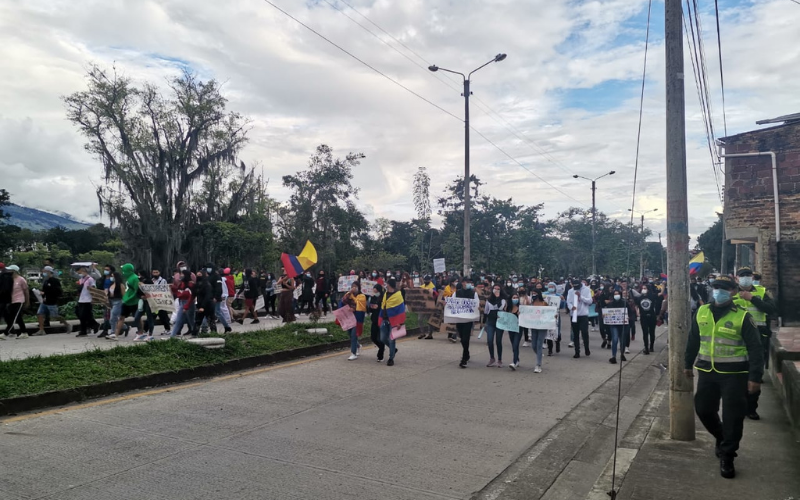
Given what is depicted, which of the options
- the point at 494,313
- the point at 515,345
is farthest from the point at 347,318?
the point at 515,345

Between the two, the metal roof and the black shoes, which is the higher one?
the metal roof

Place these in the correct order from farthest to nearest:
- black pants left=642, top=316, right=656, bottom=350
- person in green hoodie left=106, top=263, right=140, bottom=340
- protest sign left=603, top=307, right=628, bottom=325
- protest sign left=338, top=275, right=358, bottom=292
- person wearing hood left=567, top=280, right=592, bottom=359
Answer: protest sign left=338, top=275, right=358, bottom=292
black pants left=642, top=316, right=656, bottom=350
person wearing hood left=567, top=280, right=592, bottom=359
protest sign left=603, top=307, right=628, bottom=325
person in green hoodie left=106, top=263, right=140, bottom=340

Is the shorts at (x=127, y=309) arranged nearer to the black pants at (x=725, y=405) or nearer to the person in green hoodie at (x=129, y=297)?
the person in green hoodie at (x=129, y=297)

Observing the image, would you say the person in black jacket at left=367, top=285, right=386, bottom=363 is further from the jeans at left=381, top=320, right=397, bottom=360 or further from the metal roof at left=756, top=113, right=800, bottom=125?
the metal roof at left=756, top=113, right=800, bottom=125

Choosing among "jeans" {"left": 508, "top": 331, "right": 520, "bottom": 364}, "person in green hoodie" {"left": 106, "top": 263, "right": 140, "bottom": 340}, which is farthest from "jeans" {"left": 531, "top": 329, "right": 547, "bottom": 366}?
"person in green hoodie" {"left": 106, "top": 263, "right": 140, "bottom": 340}

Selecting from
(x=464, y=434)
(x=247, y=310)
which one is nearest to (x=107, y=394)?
(x=464, y=434)

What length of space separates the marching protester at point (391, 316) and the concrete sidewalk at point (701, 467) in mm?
5090

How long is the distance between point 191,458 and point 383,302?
628 centimetres

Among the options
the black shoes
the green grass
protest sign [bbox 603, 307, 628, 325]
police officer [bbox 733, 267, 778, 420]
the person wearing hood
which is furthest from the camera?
the person wearing hood

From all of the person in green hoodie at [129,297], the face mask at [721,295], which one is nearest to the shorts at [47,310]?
the person in green hoodie at [129,297]

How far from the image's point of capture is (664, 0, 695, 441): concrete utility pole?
245 inches

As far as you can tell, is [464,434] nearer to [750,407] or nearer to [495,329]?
[750,407]

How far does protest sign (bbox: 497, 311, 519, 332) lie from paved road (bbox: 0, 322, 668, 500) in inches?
60.3

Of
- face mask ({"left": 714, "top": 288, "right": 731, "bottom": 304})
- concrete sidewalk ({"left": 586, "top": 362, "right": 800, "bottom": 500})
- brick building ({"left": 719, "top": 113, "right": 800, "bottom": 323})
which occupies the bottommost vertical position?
concrete sidewalk ({"left": 586, "top": 362, "right": 800, "bottom": 500})
